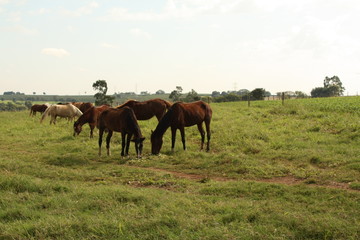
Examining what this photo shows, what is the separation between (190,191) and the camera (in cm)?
812

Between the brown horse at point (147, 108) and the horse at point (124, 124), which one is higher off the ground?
the brown horse at point (147, 108)

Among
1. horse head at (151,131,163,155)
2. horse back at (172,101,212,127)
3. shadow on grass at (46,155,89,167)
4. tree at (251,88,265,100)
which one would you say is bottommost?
shadow on grass at (46,155,89,167)

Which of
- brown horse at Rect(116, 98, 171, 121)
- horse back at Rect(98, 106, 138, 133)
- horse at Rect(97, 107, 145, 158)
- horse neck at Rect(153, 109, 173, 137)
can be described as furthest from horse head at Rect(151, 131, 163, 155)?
brown horse at Rect(116, 98, 171, 121)

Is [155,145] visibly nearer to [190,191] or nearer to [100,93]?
[190,191]

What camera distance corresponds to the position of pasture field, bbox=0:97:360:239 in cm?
550

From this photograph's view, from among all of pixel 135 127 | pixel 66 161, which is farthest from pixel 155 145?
pixel 66 161

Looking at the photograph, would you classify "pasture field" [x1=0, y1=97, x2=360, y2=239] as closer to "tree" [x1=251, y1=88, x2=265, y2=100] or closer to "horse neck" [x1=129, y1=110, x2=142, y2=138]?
"horse neck" [x1=129, y1=110, x2=142, y2=138]

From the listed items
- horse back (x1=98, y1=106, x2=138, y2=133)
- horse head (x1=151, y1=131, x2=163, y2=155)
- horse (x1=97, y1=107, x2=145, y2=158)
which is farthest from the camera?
horse head (x1=151, y1=131, x2=163, y2=155)

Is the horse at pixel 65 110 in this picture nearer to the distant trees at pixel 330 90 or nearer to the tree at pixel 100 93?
the tree at pixel 100 93

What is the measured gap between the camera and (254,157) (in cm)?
1212

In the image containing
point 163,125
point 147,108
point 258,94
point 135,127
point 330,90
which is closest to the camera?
point 135,127

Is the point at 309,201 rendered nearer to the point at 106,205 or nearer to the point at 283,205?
the point at 283,205

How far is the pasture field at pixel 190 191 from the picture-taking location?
5.50m

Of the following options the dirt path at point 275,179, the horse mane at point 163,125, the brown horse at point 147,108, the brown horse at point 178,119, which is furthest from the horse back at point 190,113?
the dirt path at point 275,179
